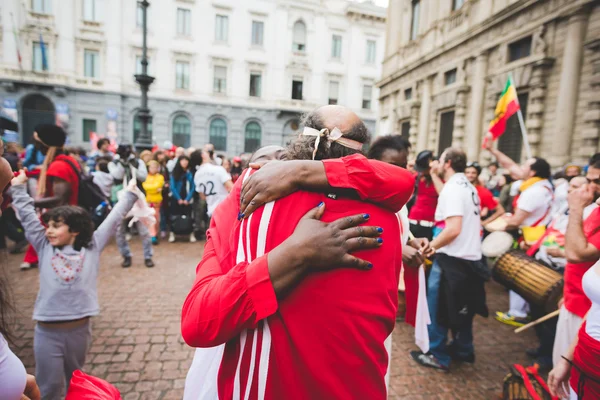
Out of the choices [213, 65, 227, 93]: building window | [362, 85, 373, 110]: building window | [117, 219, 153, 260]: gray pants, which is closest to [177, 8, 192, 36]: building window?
[213, 65, 227, 93]: building window

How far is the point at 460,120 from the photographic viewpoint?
12.5m

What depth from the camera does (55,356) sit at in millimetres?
2504

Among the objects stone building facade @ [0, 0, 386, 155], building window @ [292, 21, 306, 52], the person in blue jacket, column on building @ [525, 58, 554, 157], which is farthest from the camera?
building window @ [292, 21, 306, 52]

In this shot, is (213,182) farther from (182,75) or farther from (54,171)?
(182,75)

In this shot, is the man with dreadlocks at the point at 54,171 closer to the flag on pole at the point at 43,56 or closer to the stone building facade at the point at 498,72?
the stone building facade at the point at 498,72

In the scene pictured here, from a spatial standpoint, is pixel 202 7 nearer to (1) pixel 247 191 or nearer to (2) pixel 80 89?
(2) pixel 80 89

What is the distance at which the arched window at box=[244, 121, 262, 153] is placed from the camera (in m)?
29.4

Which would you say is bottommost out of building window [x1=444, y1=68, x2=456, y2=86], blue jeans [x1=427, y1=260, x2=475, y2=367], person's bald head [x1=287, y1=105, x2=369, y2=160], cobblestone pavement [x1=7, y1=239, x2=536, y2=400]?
cobblestone pavement [x1=7, y1=239, x2=536, y2=400]

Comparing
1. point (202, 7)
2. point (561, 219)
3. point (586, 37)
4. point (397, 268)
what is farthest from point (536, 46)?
point (202, 7)

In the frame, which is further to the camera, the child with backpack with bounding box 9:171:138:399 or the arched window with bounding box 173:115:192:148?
the arched window with bounding box 173:115:192:148

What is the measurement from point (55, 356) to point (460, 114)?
43.2ft

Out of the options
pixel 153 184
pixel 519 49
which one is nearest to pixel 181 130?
pixel 153 184

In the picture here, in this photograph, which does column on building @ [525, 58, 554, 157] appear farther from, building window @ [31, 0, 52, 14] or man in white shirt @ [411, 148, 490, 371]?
building window @ [31, 0, 52, 14]

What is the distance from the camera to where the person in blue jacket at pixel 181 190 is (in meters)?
8.14
